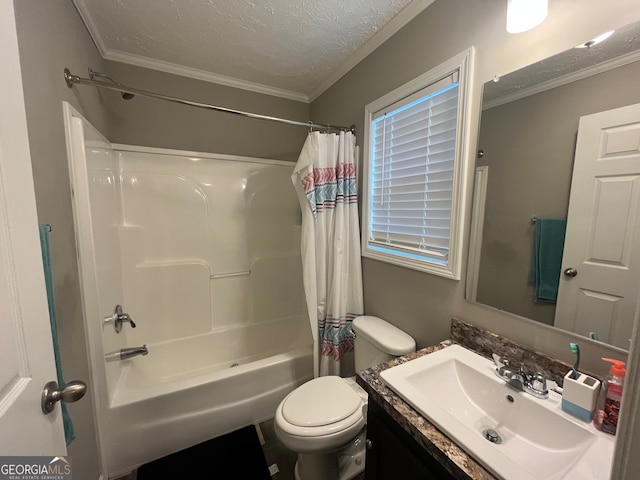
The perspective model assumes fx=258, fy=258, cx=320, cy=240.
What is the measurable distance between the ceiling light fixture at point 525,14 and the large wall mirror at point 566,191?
0.43ft

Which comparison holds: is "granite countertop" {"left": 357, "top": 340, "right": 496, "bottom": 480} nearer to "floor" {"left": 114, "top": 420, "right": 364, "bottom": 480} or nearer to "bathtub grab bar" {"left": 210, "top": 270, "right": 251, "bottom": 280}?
"floor" {"left": 114, "top": 420, "right": 364, "bottom": 480}

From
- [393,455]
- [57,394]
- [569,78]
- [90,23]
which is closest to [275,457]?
[393,455]

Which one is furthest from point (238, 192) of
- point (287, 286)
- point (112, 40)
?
point (112, 40)

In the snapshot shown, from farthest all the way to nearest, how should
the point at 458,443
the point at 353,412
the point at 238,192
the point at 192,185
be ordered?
the point at 238,192 → the point at 192,185 → the point at 353,412 → the point at 458,443

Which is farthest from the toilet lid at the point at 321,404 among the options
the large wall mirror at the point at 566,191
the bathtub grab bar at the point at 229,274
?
the bathtub grab bar at the point at 229,274

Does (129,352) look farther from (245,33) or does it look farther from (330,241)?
(245,33)

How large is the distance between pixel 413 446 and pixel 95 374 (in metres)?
1.52

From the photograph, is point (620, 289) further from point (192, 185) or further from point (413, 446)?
A: point (192, 185)

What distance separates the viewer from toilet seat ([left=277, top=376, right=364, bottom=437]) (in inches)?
45.3

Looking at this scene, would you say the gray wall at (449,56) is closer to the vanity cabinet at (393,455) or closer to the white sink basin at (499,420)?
the white sink basin at (499,420)

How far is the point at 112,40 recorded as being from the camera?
1621 mm

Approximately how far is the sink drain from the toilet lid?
568 mm

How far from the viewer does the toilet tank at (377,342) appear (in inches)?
52.1

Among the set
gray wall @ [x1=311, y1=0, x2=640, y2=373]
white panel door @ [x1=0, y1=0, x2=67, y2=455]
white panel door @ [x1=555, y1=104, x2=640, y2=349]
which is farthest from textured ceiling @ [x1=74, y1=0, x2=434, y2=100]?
white panel door @ [x1=0, y1=0, x2=67, y2=455]
